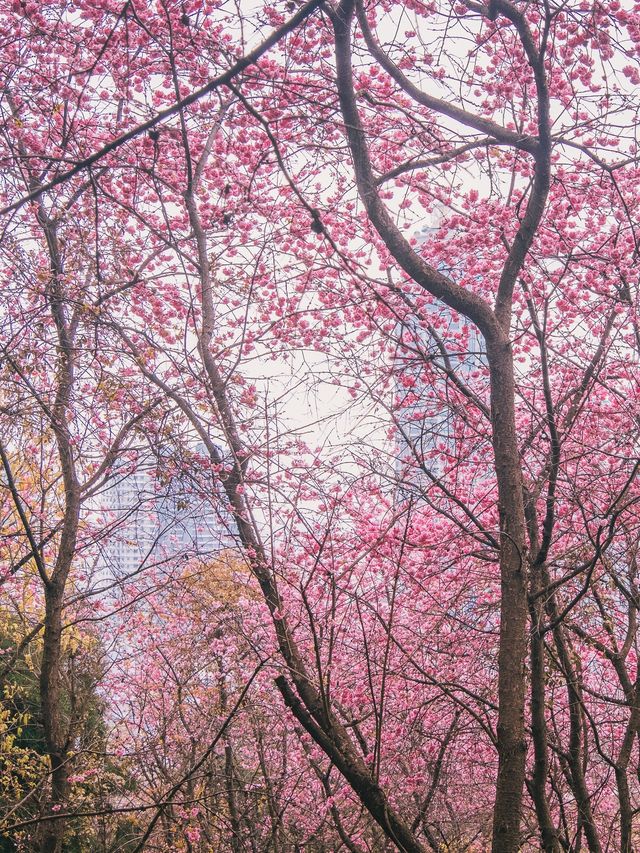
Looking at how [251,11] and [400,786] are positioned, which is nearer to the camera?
[251,11]

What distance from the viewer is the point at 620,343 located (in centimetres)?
553

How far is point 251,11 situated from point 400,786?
624 centimetres

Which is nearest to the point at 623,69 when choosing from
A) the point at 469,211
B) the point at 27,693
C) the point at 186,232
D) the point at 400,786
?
the point at 469,211

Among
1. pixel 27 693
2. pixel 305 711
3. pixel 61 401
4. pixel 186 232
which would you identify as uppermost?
pixel 186 232

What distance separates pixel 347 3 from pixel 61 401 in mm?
3010

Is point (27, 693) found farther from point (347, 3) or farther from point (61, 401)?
point (347, 3)

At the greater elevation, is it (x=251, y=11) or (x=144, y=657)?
(x=251, y=11)

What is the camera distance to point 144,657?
1130 centimetres

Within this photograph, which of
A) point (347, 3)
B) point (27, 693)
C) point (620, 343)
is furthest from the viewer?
point (27, 693)

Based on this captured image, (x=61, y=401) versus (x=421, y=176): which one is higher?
(x=421, y=176)

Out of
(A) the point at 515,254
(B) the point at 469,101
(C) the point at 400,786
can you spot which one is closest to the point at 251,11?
(B) the point at 469,101

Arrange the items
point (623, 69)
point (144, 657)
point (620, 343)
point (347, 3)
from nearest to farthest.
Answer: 1. point (347, 3)
2. point (623, 69)
3. point (620, 343)
4. point (144, 657)

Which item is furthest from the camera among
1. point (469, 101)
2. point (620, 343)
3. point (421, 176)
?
point (421, 176)

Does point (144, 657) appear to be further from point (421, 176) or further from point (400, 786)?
point (421, 176)
